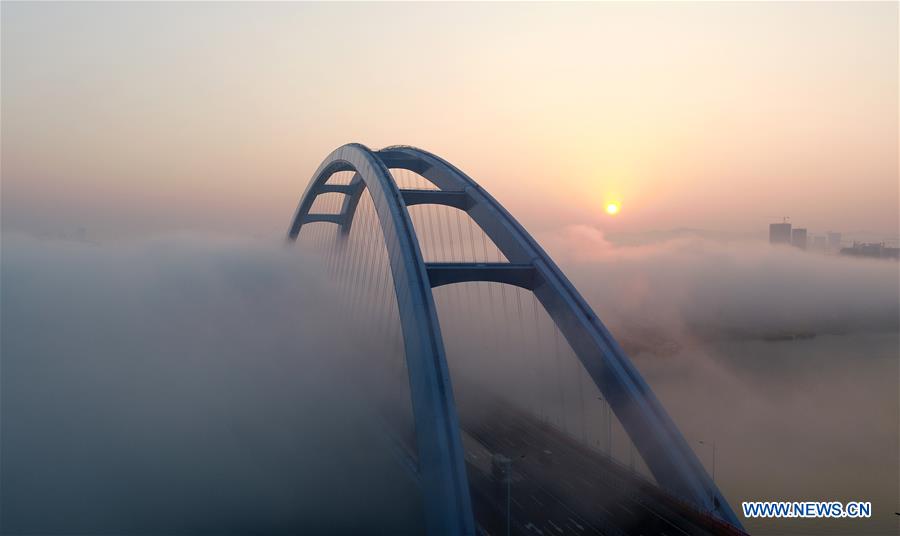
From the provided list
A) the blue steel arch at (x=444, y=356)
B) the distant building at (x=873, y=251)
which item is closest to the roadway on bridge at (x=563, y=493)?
the blue steel arch at (x=444, y=356)

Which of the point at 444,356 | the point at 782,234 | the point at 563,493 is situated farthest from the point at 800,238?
the point at 444,356

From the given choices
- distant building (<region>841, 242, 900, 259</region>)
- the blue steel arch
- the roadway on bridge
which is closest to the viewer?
the blue steel arch

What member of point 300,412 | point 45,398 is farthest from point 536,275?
point 45,398

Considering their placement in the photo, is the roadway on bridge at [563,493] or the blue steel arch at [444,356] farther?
the roadway on bridge at [563,493]

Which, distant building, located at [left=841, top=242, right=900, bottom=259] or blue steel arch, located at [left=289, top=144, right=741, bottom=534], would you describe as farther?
distant building, located at [left=841, top=242, right=900, bottom=259]

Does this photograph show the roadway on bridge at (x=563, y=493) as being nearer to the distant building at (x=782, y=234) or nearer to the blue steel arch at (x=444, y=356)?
the blue steel arch at (x=444, y=356)

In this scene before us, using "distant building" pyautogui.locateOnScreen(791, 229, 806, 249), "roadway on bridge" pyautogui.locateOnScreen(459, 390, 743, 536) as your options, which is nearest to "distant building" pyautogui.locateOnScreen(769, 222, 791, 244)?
"distant building" pyautogui.locateOnScreen(791, 229, 806, 249)

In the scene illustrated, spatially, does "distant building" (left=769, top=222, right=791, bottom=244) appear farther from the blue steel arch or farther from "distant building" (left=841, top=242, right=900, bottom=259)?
the blue steel arch

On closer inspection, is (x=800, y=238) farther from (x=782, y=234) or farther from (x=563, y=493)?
(x=563, y=493)

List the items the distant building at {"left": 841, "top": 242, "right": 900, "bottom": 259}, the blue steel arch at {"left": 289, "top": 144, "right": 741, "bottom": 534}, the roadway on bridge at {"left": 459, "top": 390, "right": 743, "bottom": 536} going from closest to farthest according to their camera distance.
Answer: the blue steel arch at {"left": 289, "top": 144, "right": 741, "bottom": 534}, the roadway on bridge at {"left": 459, "top": 390, "right": 743, "bottom": 536}, the distant building at {"left": 841, "top": 242, "right": 900, "bottom": 259}
